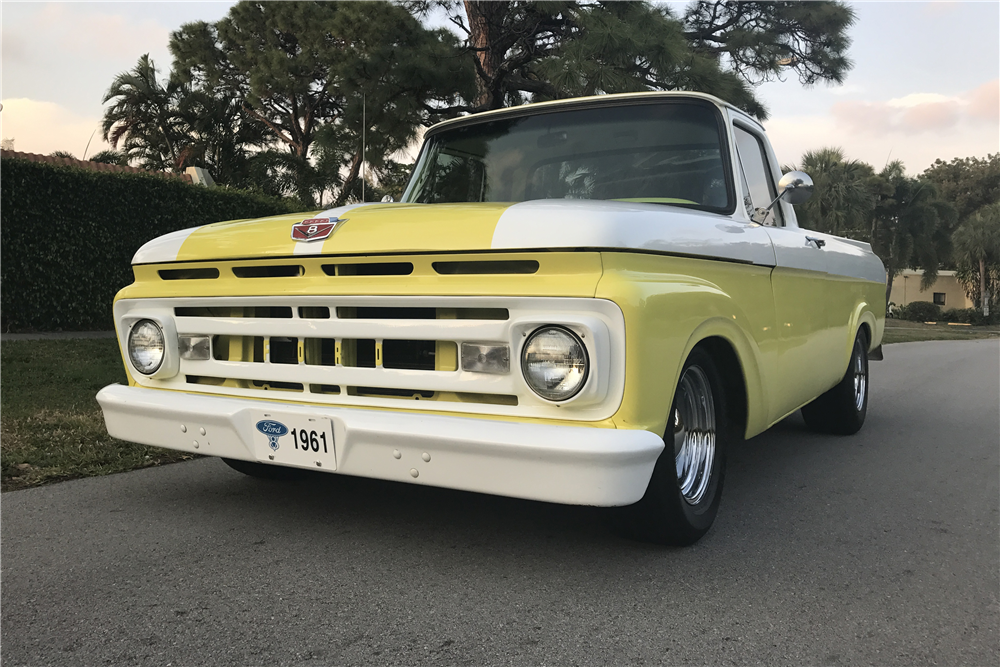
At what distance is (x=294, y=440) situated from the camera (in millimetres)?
2998

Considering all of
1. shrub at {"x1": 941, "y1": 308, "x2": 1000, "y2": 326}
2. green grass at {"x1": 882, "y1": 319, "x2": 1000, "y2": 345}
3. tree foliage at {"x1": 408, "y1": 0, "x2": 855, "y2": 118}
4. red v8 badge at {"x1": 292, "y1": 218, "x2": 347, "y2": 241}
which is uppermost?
tree foliage at {"x1": 408, "y1": 0, "x2": 855, "y2": 118}

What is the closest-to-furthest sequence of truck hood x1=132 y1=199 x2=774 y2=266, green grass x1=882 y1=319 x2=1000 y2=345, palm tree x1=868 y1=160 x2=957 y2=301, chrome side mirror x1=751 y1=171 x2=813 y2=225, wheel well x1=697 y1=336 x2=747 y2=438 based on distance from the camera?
truck hood x1=132 y1=199 x2=774 y2=266
wheel well x1=697 y1=336 x2=747 y2=438
chrome side mirror x1=751 y1=171 x2=813 y2=225
green grass x1=882 y1=319 x2=1000 y2=345
palm tree x1=868 y1=160 x2=957 y2=301

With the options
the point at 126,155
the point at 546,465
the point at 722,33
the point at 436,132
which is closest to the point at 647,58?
the point at 722,33

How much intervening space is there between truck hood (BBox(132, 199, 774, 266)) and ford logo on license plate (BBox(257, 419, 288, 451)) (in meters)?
0.61

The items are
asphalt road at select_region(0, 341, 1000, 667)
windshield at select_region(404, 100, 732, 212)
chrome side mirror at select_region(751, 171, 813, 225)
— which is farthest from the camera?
chrome side mirror at select_region(751, 171, 813, 225)

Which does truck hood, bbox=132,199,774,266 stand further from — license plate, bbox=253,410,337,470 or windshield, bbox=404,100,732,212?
license plate, bbox=253,410,337,470

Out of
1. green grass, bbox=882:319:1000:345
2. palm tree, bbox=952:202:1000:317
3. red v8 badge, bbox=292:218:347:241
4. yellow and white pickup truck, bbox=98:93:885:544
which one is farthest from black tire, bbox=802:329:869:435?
palm tree, bbox=952:202:1000:317

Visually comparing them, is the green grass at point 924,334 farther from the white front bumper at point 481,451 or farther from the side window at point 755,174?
the white front bumper at point 481,451

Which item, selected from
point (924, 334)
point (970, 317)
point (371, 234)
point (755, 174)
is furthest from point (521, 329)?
point (970, 317)

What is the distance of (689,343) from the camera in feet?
9.72

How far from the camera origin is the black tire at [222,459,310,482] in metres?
4.16

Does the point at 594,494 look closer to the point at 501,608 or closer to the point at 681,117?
the point at 501,608

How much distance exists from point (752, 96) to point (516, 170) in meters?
9.30

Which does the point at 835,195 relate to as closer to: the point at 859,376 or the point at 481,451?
the point at 859,376
